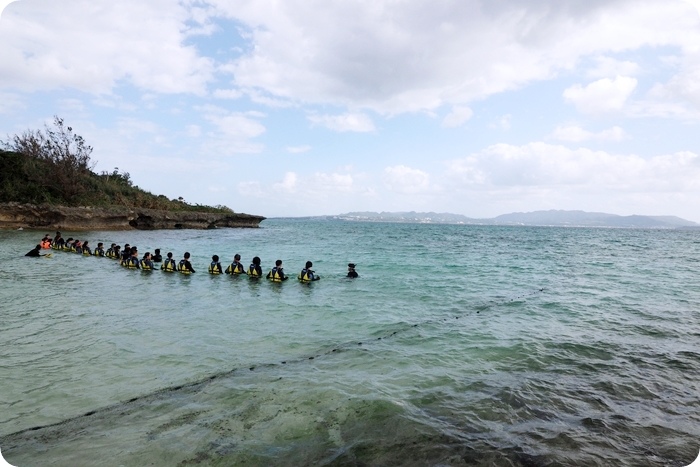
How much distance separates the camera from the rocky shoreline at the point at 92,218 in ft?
133

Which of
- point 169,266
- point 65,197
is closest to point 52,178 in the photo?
point 65,197

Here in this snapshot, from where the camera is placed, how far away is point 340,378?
7645 mm

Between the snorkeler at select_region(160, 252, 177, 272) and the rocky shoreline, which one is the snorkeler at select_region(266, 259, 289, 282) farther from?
the rocky shoreline

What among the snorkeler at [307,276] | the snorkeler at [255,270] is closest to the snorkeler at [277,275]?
the snorkeler at [255,270]

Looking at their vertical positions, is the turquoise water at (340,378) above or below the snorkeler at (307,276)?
below

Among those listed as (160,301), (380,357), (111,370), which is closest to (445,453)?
(380,357)

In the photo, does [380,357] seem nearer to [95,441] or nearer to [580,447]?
[580,447]

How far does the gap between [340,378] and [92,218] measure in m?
48.6

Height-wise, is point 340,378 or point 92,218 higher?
point 92,218

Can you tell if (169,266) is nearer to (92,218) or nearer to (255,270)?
(255,270)

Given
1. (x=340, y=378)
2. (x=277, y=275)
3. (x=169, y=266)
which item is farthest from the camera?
(x=169, y=266)

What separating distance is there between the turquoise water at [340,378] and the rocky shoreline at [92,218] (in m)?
32.2

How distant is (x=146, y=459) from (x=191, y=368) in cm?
310

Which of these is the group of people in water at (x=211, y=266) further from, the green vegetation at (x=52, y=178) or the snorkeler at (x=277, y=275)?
the green vegetation at (x=52, y=178)
